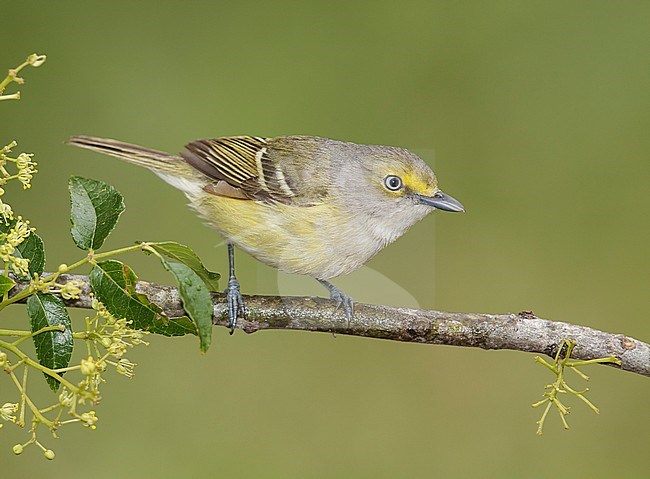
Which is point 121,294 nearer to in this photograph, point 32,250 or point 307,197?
point 32,250

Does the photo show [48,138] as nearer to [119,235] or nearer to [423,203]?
[119,235]

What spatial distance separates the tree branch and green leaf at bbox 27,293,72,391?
22cm

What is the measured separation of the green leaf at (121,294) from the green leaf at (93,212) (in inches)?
2.2

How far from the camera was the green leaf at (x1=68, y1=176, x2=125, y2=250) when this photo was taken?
82 cm

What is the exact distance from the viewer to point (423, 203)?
111 centimetres

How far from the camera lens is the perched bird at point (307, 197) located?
1114 mm

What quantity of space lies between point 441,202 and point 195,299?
438 mm

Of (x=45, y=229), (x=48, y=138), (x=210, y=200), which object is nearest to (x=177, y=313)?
(x=210, y=200)

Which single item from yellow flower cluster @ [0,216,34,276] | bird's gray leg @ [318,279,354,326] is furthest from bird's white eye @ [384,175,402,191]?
yellow flower cluster @ [0,216,34,276]

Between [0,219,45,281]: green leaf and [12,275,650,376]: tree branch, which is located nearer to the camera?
[0,219,45,281]: green leaf

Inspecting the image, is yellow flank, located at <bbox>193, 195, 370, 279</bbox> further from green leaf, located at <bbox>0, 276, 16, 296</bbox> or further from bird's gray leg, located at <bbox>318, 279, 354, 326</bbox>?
green leaf, located at <bbox>0, 276, 16, 296</bbox>

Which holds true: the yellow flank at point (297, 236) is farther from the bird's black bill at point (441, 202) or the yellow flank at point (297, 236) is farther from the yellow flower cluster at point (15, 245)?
the yellow flower cluster at point (15, 245)

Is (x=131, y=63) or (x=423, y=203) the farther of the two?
(x=131, y=63)

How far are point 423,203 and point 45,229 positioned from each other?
4.14ft
